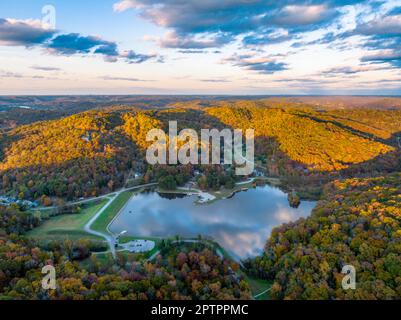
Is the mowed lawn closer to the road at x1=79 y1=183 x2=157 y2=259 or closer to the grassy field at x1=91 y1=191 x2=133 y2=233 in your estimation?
the road at x1=79 y1=183 x2=157 y2=259

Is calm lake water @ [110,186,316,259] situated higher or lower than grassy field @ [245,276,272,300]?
higher

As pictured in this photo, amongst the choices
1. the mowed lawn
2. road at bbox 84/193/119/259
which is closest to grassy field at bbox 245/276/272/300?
road at bbox 84/193/119/259

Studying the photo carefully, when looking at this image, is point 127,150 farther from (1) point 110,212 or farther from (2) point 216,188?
(1) point 110,212

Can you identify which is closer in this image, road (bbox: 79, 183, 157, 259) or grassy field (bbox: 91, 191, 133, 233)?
road (bbox: 79, 183, 157, 259)

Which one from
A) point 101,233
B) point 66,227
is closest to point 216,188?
point 101,233

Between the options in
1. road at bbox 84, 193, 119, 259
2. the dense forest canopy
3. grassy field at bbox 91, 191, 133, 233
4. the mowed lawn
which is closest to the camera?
the dense forest canopy

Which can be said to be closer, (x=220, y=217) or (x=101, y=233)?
(x=101, y=233)

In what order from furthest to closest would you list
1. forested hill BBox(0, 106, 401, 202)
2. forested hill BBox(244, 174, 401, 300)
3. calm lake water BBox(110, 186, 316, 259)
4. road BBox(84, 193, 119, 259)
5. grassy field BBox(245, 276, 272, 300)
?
forested hill BBox(0, 106, 401, 202), calm lake water BBox(110, 186, 316, 259), road BBox(84, 193, 119, 259), grassy field BBox(245, 276, 272, 300), forested hill BBox(244, 174, 401, 300)

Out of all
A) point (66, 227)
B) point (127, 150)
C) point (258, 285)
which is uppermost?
point (127, 150)
